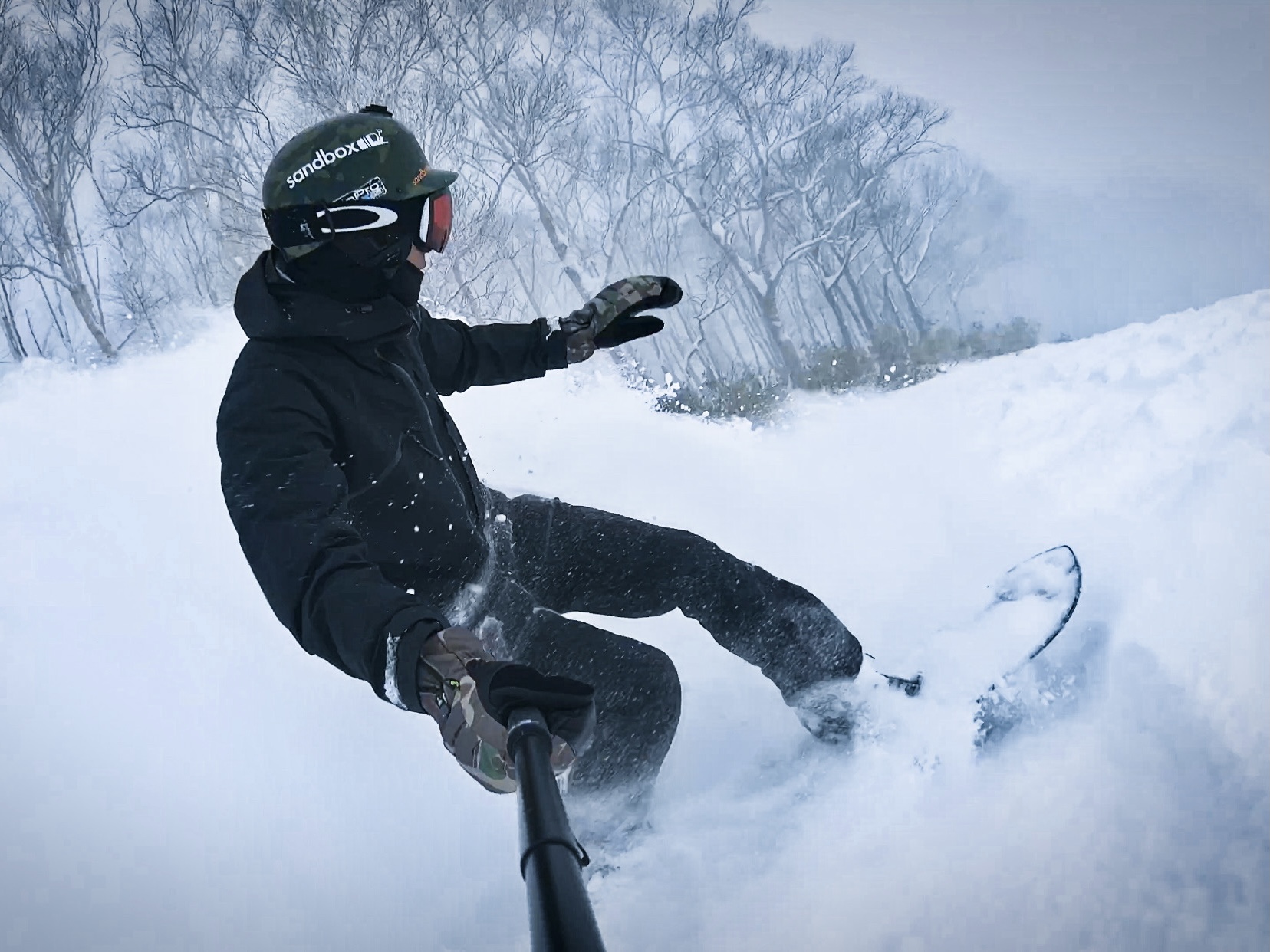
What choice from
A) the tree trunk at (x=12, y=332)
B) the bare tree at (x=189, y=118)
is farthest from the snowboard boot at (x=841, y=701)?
the tree trunk at (x=12, y=332)

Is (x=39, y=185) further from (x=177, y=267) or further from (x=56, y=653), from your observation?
(x=56, y=653)

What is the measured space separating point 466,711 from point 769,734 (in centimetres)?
148

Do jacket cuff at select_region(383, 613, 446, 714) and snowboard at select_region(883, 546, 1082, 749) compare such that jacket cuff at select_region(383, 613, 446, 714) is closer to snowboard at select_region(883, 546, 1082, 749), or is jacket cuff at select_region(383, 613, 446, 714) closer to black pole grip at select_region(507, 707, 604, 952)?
black pole grip at select_region(507, 707, 604, 952)

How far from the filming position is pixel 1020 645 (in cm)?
198

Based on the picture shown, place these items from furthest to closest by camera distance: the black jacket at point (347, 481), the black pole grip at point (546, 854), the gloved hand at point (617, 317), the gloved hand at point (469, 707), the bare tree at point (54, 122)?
the bare tree at point (54, 122)
the gloved hand at point (617, 317)
the black jacket at point (347, 481)
the gloved hand at point (469, 707)
the black pole grip at point (546, 854)

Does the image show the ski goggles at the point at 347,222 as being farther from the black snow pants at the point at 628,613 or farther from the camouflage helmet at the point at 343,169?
the black snow pants at the point at 628,613

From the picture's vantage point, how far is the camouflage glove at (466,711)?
3.04 feet

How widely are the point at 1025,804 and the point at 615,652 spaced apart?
0.93 metres

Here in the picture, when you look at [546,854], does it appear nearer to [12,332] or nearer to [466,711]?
[466,711]

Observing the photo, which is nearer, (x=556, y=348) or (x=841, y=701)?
(x=841, y=701)

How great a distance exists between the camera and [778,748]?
83.1 inches

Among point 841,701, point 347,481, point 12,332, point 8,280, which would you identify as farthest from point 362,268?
point 8,280

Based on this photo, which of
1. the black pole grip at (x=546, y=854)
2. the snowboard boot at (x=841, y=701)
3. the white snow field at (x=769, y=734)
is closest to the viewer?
the black pole grip at (x=546, y=854)

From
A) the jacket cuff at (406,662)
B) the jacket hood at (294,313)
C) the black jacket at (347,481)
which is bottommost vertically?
the jacket cuff at (406,662)
